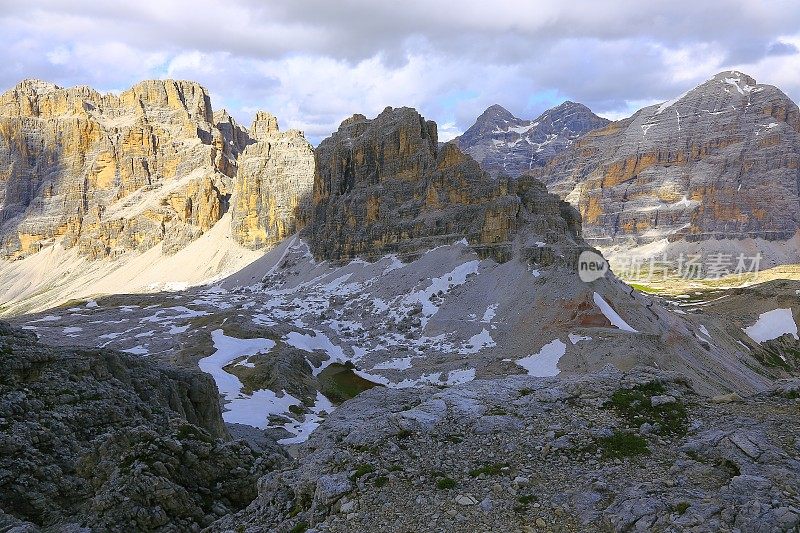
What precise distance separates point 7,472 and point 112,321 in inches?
3189

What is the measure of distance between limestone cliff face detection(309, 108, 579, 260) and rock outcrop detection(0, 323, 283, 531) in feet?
235

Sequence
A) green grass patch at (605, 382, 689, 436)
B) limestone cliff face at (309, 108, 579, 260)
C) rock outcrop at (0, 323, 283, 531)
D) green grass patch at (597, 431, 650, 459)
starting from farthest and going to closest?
1. limestone cliff face at (309, 108, 579, 260)
2. rock outcrop at (0, 323, 283, 531)
3. green grass patch at (605, 382, 689, 436)
4. green grass patch at (597, 431, 650, 459)

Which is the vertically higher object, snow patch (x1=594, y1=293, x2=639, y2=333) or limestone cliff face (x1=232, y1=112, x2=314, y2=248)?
limestone cliff face (x1=232, y1=112, x2=314, y2=248)

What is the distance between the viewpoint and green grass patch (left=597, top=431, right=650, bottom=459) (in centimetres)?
1240

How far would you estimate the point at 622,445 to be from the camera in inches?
499

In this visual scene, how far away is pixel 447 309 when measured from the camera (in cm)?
7806

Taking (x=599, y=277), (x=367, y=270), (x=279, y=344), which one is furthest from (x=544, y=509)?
(x=367, y=270)

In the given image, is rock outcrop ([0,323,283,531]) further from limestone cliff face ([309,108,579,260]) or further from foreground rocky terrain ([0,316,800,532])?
limestone cliff face ([309,108,579,260])

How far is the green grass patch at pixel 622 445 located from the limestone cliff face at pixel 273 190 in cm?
14094

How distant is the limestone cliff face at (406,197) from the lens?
90438mm

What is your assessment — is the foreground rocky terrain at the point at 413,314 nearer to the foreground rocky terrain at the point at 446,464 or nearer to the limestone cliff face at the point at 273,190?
the foreground rocky terrain at the point at 446,464

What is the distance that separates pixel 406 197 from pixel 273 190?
5965cm

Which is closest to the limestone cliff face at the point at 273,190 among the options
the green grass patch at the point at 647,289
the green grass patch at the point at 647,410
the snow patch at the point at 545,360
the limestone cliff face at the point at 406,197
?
the limestone cliff face at the point at 406,197

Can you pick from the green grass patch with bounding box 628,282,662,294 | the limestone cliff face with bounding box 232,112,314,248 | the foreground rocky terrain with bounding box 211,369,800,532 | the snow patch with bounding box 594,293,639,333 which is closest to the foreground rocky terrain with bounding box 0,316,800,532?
the foreground rocky terrain with bounding box 211,369,800,532
